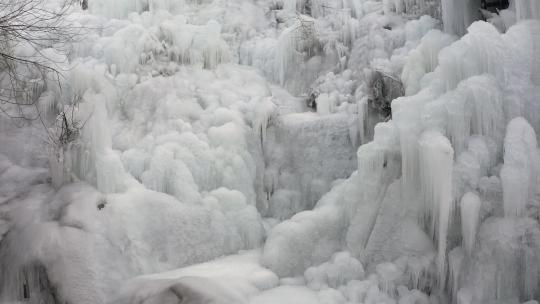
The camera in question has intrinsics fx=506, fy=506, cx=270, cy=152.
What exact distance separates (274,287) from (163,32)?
18.8 feet

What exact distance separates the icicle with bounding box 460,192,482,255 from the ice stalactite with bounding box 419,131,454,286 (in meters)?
0.17

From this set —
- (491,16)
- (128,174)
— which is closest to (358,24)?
(491,16)

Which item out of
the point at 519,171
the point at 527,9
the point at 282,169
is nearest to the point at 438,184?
the point at 519,171

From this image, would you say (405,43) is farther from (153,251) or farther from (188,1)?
(153,251)

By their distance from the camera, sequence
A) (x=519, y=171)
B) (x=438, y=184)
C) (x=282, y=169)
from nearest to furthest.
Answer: (x=519, y=171), (x=438, y=184), (x=282, y=169)

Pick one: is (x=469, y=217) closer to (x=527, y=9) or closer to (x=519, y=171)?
(x=519, y=171)

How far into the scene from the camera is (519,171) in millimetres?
5543

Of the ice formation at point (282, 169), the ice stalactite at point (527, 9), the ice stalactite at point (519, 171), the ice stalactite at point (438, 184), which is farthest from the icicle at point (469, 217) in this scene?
the ice stalactite at point (527, 9)

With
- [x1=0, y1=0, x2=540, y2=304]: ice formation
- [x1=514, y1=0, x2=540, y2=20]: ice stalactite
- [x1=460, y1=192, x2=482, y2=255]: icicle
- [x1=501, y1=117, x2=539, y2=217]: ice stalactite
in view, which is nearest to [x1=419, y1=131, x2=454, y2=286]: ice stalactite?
[x1=0, y1=0, x2=540, y2=304]: ice formation

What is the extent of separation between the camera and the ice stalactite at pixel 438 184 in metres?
5.79

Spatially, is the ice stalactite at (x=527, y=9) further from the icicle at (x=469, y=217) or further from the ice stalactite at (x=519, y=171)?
the icicle at (x=469, y=217)

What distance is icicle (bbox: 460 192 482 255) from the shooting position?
18.7ft

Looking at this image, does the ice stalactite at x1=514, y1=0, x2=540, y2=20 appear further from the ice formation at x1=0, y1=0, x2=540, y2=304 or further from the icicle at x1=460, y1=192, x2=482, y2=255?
the icicle at x1=460, y1=192, x2=482, y2=255

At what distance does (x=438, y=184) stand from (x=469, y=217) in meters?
0.50
